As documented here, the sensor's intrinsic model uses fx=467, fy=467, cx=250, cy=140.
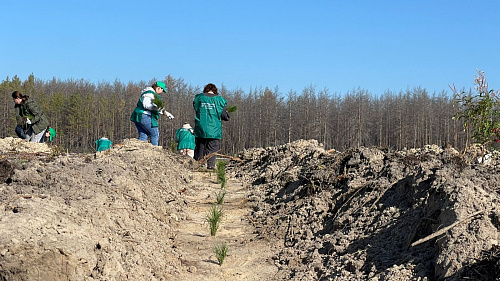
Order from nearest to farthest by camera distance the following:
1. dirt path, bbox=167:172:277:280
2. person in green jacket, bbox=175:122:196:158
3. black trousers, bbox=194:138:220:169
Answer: dirt path, bbox=167:172:277:280, black trousers, bbox=194:138:220:169, person in green jacket, bbox=175:122:196:158

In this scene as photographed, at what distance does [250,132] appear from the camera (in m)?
52.0

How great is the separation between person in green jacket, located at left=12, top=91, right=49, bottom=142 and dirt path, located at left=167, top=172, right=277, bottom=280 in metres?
5.32

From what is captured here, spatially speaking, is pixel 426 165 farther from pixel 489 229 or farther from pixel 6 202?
pixel 6 202

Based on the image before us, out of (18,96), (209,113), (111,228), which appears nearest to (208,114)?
(209,113)

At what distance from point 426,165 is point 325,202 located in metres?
1.23

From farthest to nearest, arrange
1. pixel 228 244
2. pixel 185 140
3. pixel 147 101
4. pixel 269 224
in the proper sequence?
pixel 185 140 < pixel 147 101 < pixel 269 224 < pixel 228 244

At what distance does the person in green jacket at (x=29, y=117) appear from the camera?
10.5 m

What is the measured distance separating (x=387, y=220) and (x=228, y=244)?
170 cm

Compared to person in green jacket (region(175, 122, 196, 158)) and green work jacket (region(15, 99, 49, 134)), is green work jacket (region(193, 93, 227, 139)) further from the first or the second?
green work jacket (region(15, 99, 49, 134))

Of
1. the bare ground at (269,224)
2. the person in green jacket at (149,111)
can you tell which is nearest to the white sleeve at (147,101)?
the person in green jacket at (149,111)

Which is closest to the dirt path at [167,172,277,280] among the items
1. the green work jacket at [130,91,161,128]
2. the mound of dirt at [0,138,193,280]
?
the mound of dirt at [0,138,193,280]

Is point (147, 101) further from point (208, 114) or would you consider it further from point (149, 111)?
point (208, 114)

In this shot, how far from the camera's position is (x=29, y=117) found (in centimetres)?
1056

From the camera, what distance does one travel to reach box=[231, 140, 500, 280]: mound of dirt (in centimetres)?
333
